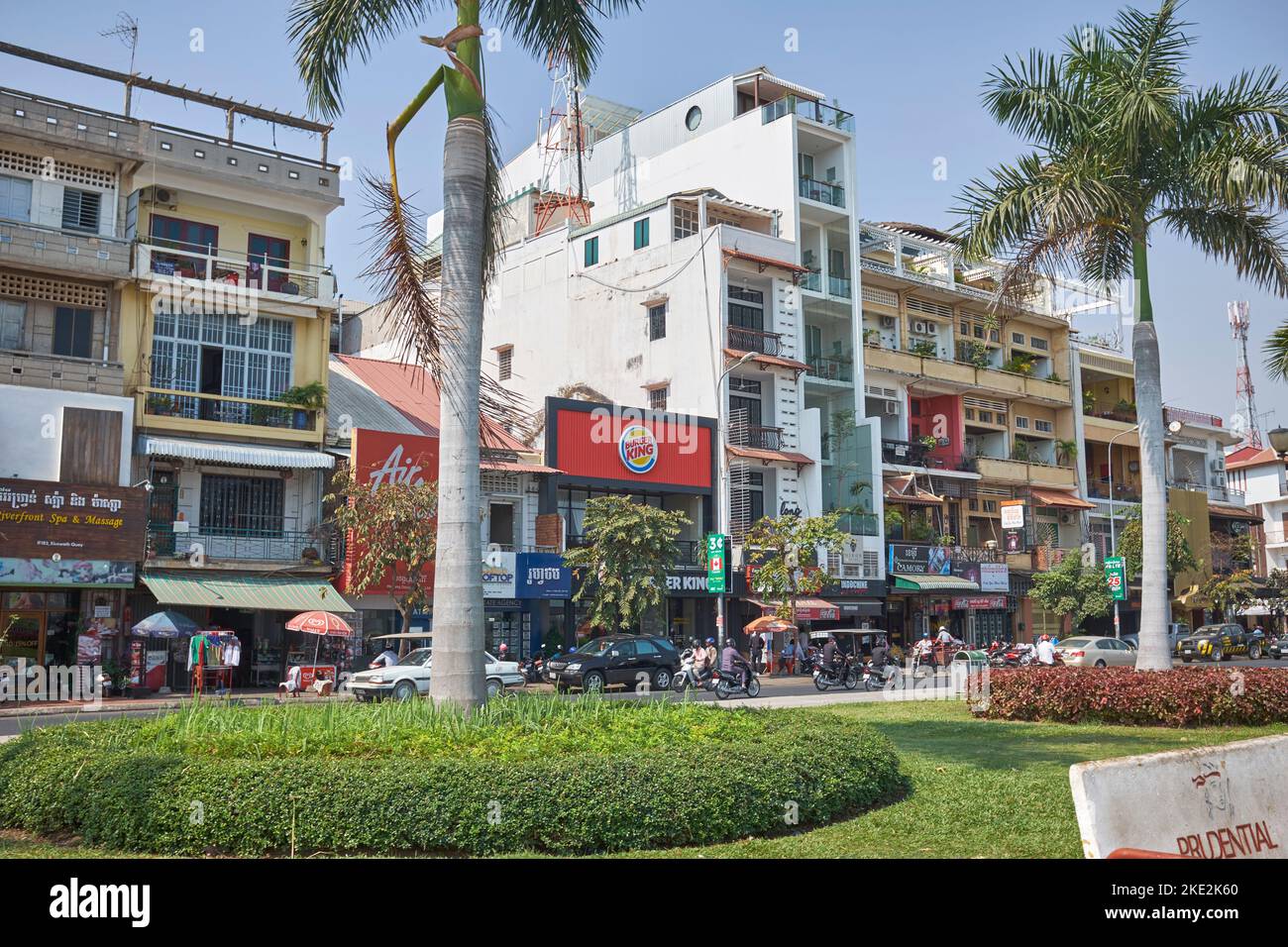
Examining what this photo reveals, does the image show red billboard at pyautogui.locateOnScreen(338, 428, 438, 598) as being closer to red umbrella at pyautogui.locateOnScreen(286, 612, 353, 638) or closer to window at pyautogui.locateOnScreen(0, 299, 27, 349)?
red umbrella at pyautogui.locateOnScreen(286, 612, 353, 638)

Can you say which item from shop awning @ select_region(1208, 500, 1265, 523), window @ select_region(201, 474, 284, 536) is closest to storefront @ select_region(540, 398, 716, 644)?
window @ select_region(201, 474, 284, 536)

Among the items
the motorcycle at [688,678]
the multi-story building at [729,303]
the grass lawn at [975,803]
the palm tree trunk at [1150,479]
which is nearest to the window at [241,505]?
the multi-story building at [729,303]

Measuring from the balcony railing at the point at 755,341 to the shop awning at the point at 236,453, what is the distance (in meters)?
16.8

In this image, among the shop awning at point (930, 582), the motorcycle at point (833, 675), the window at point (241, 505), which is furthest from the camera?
the shop awning at point (930, 582)

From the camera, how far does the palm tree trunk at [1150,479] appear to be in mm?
17906

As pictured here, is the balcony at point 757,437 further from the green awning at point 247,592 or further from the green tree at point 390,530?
the green awning at point 247,592

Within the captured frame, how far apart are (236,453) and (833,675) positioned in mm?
17863

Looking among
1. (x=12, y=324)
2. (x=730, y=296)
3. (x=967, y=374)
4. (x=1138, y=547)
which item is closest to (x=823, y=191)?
(x=730, y=296)

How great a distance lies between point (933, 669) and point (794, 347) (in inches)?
584

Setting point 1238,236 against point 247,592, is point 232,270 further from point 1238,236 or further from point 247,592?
point 1238,236

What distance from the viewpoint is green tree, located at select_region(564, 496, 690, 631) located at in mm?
35719
